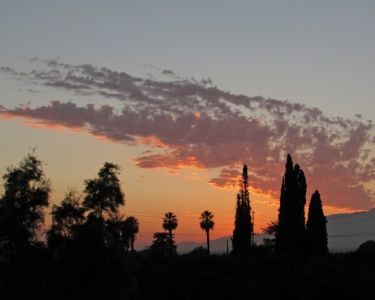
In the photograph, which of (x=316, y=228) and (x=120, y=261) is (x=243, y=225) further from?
(x=120, y=261)

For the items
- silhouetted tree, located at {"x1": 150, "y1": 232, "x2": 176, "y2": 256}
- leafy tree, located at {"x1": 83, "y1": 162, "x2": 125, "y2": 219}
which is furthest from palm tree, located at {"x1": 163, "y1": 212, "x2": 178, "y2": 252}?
leafy tree, located at {"x1": 83, "y1": 162, "x2": 125, "y2": 219}

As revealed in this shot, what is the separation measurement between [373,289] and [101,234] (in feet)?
69.5

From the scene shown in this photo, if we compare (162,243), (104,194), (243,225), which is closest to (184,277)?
(104,194)

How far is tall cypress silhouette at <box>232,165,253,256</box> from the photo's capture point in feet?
276

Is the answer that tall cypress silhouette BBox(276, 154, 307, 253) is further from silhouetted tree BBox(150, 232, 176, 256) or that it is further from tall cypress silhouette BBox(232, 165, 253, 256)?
silhouetted tree BBox(150, 232, 176, 256)

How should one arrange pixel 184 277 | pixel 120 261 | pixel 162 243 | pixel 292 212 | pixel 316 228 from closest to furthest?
pixel 120 261 < pixel 184 277 < pixel 316 228 < pixel 292 212 < pixel 162 243

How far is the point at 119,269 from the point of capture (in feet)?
105

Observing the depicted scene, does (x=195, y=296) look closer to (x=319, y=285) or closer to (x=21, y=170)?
(x=319, y=285)

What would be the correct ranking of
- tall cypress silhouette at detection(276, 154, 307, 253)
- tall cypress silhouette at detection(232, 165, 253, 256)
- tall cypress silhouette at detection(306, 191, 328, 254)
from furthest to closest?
1. tall cypress silhouette at detection(232, 165, 253, 256)
2. tall cypress silhouette at detection(276, 154, 307, 253)
3. tall cypress silhouette at detection(306, 191, 328, 254)

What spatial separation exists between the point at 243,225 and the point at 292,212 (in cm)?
1738

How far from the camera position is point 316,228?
229ft

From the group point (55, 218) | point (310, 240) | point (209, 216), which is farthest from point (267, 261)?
point (209, 216)

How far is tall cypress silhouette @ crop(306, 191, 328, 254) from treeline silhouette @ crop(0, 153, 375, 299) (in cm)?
11

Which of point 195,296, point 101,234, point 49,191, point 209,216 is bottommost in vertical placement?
point 195,296
